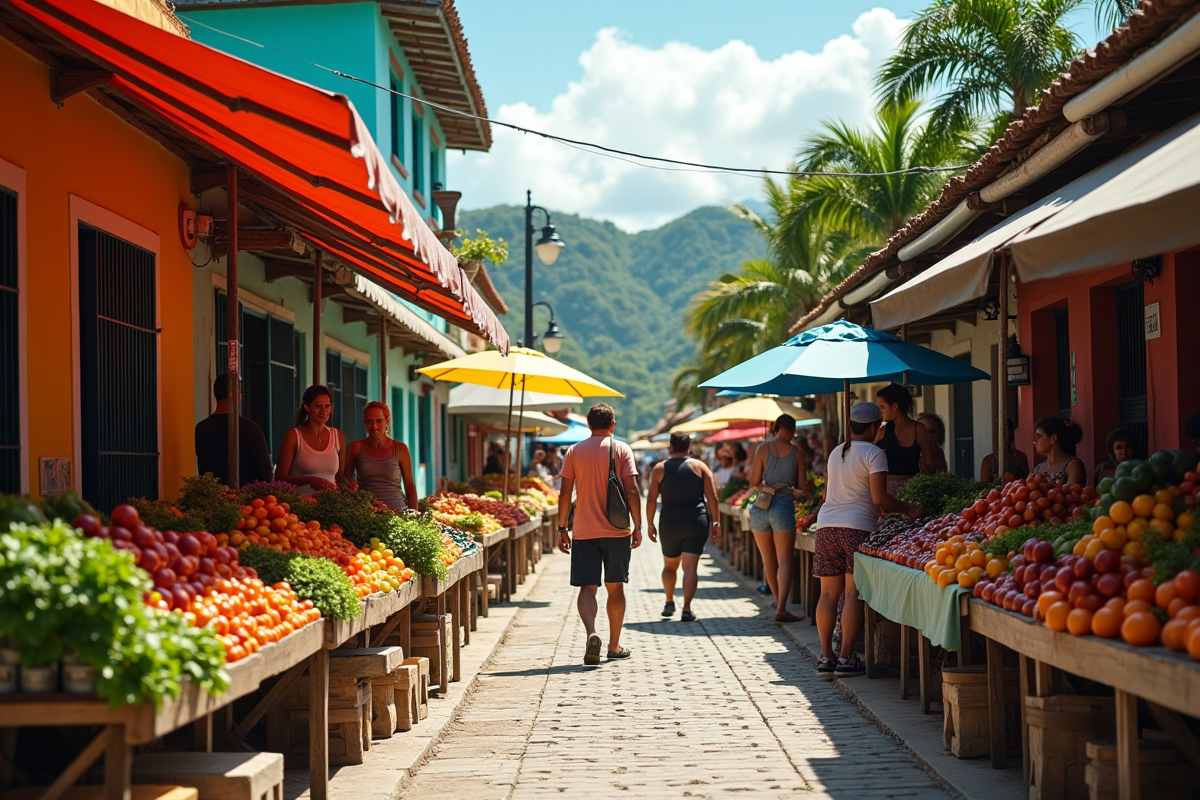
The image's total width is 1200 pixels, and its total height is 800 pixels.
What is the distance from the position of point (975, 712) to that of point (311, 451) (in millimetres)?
5064

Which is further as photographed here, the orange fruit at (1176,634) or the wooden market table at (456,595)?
the wooden market table at (456,595)

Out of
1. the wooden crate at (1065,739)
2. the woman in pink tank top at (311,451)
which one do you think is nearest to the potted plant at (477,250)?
the woman in pink tank top at (311,451)

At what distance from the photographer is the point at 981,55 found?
62.2ft

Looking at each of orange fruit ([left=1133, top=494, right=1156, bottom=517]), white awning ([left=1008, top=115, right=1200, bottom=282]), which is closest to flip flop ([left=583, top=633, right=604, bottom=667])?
white awning ([left=1008, top=115, right=1200, bottom=282])

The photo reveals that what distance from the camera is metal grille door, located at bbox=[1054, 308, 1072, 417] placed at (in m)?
11.0

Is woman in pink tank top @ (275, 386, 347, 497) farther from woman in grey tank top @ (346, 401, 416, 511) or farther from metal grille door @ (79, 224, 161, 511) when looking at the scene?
metal grille door @ (79, 224, 161, 511)

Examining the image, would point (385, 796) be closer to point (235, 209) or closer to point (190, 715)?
point (190, 715)

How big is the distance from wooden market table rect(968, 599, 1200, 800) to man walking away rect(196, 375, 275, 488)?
5172 mm

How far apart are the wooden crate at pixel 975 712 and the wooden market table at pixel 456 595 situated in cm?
341

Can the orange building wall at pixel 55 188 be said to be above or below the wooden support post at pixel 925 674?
above

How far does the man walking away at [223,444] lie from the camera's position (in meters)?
8.90

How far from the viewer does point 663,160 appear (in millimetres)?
14805

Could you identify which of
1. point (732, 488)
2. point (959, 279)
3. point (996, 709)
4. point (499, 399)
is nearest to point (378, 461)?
point (959, 279)

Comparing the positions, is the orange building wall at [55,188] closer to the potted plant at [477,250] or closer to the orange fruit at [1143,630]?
the orange fruit at [1143,630]
